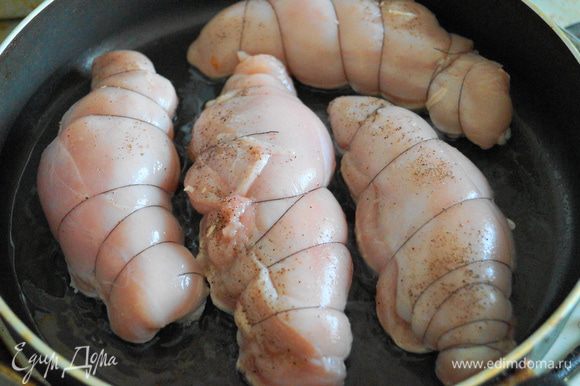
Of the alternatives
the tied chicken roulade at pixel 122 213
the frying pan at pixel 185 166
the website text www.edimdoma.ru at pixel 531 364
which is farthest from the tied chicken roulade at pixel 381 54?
→ the website text www.edimdoma.ru at pixel 531 364

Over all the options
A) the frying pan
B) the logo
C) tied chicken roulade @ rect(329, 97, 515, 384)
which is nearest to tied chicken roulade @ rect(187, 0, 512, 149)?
the frying pan

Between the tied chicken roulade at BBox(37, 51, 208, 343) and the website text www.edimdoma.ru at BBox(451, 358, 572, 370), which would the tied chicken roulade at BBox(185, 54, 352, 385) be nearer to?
the tied chicken roulade at BBox(37, 51, 208, 343)

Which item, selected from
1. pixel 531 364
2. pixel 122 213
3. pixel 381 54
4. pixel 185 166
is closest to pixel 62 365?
pixel 122 213

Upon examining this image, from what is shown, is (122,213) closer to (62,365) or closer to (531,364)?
(62,365)

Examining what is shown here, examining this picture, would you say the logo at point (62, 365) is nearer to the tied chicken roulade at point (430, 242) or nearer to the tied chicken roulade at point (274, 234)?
the tied chicken roulade at point (274, 234)

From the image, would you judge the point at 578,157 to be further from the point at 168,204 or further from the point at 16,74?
the point at 16,74

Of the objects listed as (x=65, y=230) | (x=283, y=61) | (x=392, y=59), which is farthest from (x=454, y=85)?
(x=65, y=230)
